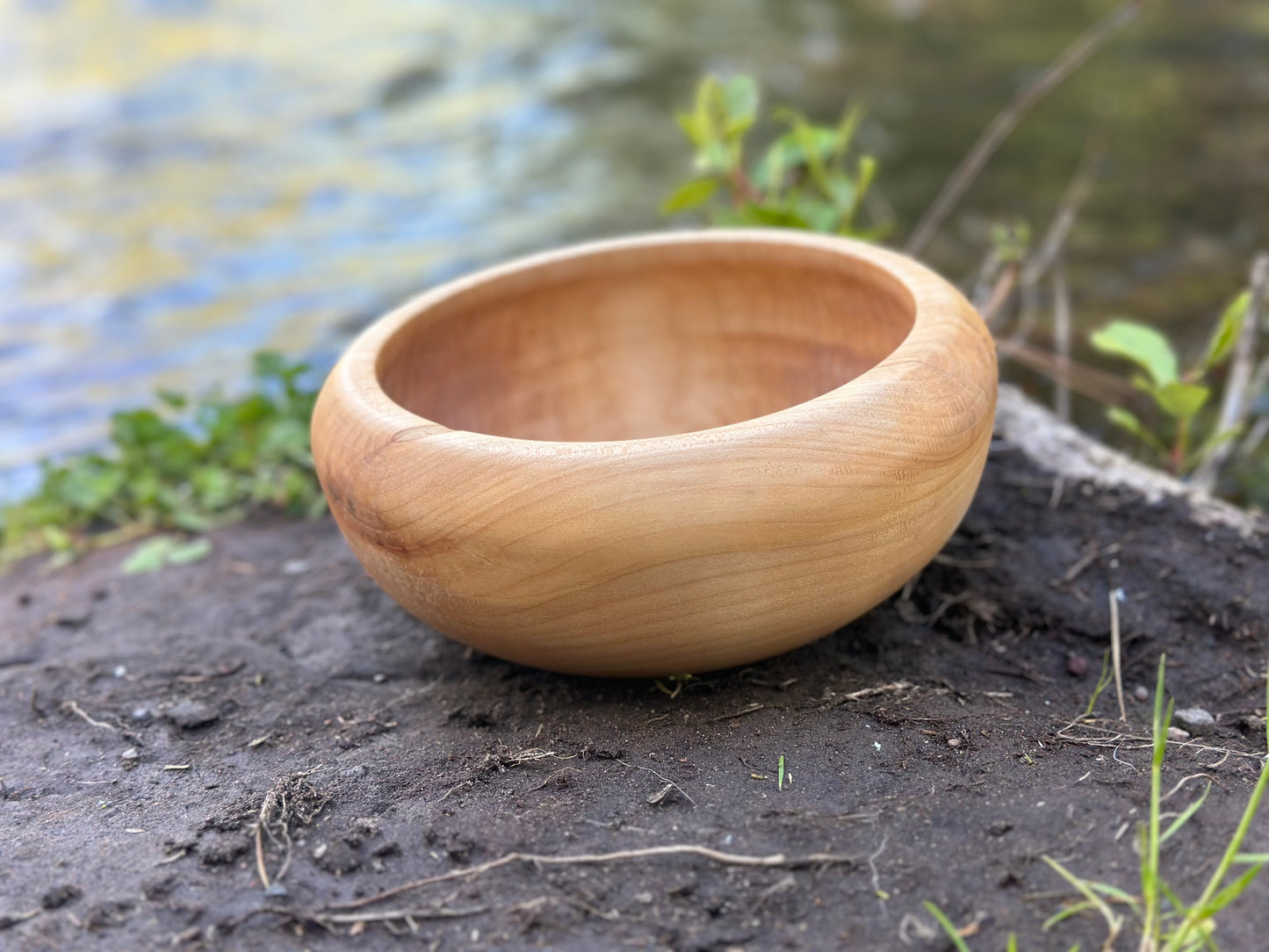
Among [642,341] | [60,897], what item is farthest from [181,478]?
[60,897]

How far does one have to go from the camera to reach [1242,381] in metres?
2.30

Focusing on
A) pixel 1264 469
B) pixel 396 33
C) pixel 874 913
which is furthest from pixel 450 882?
pixel 396 33

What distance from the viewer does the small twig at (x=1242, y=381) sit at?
2195mm

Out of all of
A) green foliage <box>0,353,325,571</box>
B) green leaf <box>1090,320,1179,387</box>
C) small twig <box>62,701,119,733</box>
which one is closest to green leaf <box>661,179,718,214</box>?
green leaf <box>1090,320,1179,387</box>

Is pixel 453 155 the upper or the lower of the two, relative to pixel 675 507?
lower

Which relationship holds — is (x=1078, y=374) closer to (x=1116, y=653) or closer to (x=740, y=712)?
(x=1116, y=653)

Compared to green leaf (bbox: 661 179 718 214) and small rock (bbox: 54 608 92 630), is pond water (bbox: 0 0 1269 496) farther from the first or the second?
green leaf (bbox: 661 179 718 214)

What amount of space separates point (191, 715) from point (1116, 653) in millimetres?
1466

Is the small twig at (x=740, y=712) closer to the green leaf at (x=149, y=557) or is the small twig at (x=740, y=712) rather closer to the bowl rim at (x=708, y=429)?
the bowl rim at (x=708, y=429)

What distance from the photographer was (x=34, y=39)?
31.3 ft

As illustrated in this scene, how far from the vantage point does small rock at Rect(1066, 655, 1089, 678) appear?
171 centimetres

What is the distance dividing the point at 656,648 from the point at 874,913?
0.41 metres

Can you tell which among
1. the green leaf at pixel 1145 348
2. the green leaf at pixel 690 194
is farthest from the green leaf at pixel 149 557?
the green leaf at pixel 1145 348

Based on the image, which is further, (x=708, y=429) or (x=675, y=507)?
(x=708, y=429)
